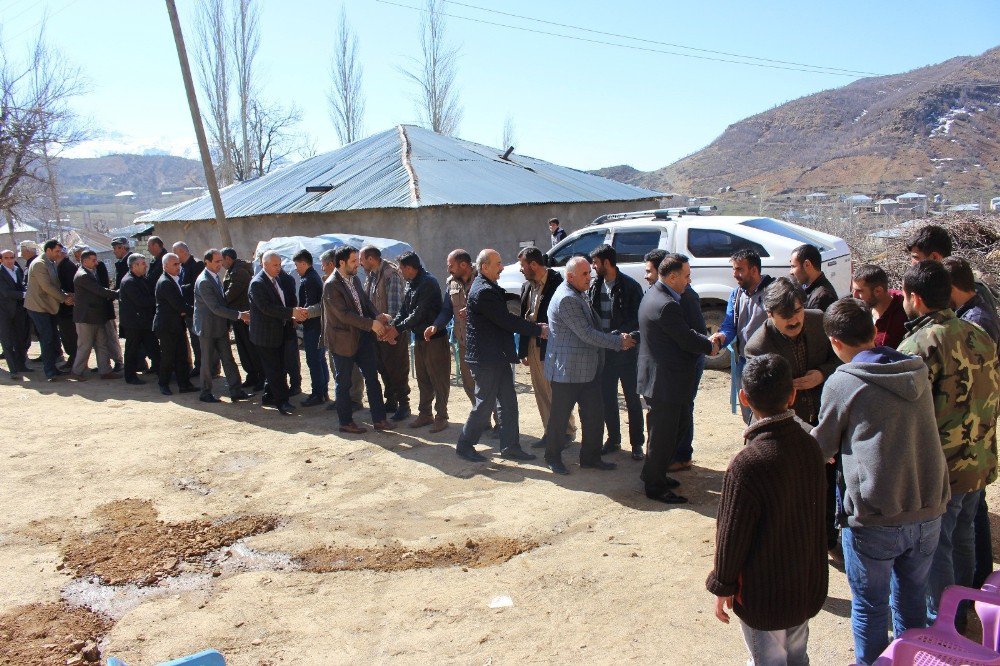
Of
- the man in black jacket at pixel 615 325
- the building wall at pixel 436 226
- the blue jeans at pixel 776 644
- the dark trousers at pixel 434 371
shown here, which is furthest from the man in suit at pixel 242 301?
the blue jeans at pixel 776 644

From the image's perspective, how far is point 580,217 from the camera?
19922 mm

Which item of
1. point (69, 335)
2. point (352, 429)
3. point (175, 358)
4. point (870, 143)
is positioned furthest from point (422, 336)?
point (870, 143)

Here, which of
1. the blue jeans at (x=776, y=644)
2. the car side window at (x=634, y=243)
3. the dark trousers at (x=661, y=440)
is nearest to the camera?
the blue jeans at (x=776, y=644)

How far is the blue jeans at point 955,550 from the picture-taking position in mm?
3564

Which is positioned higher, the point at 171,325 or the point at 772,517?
the point at 171,325

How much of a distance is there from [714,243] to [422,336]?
13.9 feet

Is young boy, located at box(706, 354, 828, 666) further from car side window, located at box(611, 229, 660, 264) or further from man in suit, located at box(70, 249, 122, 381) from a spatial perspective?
man in suit, located at box(70, 249, 122, 381)

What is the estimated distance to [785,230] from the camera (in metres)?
9.97

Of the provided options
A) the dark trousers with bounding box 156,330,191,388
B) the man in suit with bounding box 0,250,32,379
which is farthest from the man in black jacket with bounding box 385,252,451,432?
the man in suit with bounding box 0,250,32,379

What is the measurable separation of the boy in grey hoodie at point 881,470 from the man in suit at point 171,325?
839 centimetres

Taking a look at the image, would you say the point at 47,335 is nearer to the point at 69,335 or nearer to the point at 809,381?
the point at 69,335

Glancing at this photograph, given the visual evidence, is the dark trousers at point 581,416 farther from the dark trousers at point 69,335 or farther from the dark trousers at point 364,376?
the dark trousers at point 69,335

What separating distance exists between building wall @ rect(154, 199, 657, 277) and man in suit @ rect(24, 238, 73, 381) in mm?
7185

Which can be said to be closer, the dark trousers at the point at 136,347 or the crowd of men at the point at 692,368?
the crowd of men at the point at 692,368
